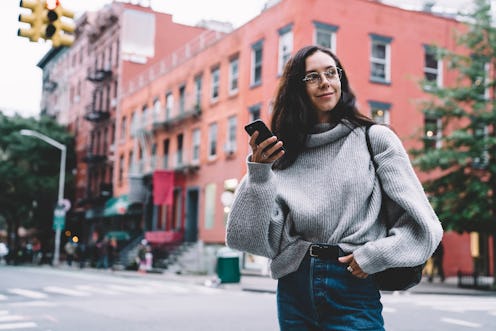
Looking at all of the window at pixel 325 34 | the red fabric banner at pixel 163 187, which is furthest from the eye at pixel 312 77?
the red fabric banner at pixel 163 187

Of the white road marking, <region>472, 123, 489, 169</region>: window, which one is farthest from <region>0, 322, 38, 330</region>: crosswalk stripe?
<region>472, 123, 489, 169</region>: window

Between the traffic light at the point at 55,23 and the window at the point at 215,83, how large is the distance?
20838 mm

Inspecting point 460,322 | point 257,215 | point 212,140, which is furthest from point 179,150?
point 257,215

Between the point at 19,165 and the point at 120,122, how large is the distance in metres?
10.1

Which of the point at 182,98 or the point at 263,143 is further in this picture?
the point at 182,98

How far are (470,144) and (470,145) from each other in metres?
0.05

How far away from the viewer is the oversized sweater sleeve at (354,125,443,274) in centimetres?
247

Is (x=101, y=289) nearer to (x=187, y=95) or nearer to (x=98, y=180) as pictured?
(x=187, y=95)

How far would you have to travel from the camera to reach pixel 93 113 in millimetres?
48000

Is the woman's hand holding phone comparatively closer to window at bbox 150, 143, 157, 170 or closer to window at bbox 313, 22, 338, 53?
window at bbox 313, 22, 338, 53

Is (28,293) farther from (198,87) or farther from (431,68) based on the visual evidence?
(431,68)

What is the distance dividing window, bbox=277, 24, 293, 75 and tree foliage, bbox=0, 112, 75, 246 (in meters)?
27.0

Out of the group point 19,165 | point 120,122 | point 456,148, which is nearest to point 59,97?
point 19,165

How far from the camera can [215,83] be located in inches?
1316
